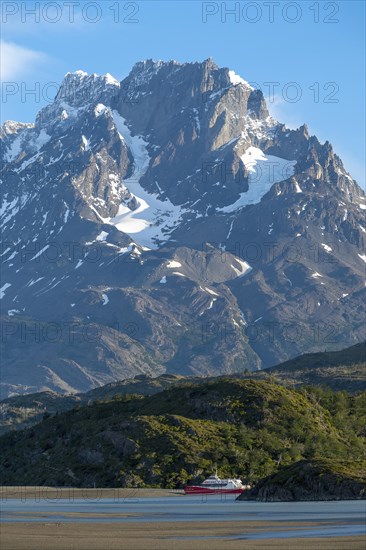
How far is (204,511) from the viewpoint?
85812mm

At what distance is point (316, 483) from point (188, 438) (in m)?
32.3

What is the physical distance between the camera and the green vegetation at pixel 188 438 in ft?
413

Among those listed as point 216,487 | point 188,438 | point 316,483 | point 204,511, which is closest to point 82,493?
point 216,487

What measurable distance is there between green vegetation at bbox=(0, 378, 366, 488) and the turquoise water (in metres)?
18.2

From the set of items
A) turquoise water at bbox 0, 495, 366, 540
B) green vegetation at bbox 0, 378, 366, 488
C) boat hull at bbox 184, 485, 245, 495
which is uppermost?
green vegetation at bbox 0, 378, 366, 488

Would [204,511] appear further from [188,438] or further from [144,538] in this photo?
[188,438]

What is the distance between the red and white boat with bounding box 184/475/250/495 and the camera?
11540 centimetres

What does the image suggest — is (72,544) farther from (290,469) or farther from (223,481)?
(223,481)

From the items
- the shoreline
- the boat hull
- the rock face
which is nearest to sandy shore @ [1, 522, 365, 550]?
the rock face

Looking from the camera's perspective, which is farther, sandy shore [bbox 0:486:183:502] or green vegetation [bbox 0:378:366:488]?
green vegetation [bbox 0:378:366:488]

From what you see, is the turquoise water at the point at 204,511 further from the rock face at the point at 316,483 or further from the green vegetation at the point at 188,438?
the green vegetation at the point at 188,438

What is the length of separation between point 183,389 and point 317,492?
55166 millimetres

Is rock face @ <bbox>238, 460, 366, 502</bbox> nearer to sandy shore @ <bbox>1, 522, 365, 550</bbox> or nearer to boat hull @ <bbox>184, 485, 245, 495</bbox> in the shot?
boat hull @ <bbox>184, 485, 245, 495</bbox>

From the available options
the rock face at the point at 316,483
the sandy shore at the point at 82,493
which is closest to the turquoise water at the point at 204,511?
the rock face at the point at 316,483
